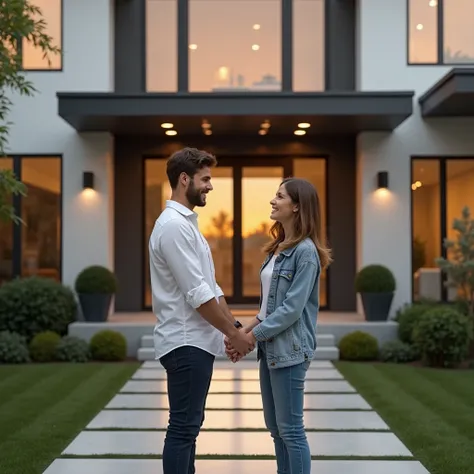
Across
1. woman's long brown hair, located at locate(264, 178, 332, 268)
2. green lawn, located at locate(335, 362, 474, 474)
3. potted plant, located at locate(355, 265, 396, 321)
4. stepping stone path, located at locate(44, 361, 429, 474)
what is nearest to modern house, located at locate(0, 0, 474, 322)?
potted plant, located at locate(355, 265, 396, 321)

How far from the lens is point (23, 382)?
324 inches

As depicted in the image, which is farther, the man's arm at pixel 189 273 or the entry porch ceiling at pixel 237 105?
the entry porch ceiling at pixel 237 105

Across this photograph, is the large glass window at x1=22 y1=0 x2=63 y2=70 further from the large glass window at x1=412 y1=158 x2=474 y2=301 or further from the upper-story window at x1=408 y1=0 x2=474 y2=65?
the large glass window at x1=412 y1=158 x2=474 y2=301

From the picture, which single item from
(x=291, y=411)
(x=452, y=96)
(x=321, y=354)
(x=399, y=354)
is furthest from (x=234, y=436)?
(x=452, y=96)

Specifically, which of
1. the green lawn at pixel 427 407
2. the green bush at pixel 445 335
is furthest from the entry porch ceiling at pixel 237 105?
the green lawn at pixel 427 407

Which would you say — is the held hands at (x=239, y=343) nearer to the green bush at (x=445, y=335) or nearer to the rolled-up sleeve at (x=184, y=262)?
the rolled-up sleeve at (x=184, y=262)

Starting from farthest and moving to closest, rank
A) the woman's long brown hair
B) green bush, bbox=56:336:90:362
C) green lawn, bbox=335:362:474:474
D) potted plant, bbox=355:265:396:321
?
potted plant, bbox=355:265:396:321 < green bush, bbox=56:336:90:362 < green lawn, bbox=335:362:474:474 < the woman's long brown hair

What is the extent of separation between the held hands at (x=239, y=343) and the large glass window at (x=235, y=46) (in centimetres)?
871

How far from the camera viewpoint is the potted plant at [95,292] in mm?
10742

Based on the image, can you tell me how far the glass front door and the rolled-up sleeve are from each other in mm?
8951

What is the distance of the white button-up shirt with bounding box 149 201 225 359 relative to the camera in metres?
3.44

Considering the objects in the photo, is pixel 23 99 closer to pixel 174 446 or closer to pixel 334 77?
pixel 334 77

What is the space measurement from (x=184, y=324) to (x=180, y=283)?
0.60 feet

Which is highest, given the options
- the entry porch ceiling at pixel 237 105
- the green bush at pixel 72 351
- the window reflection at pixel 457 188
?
the entry porch ceiling at pixel 237 105
